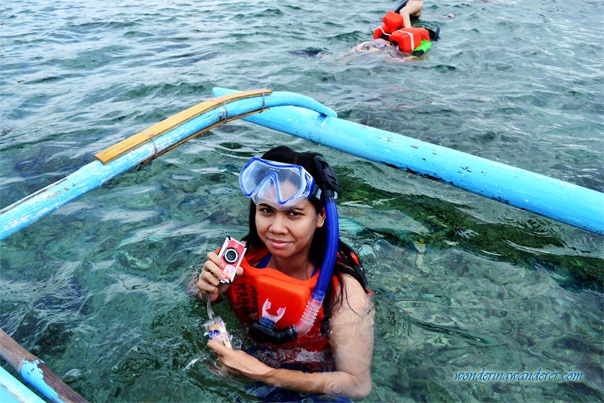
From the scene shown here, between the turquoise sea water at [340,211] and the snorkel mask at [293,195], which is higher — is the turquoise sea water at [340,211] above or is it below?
below

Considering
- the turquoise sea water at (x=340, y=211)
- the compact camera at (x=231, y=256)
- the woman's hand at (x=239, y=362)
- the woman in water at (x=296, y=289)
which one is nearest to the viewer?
the woman's hand at (x=239, y=362)

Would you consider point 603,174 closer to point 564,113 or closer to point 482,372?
point 564,113

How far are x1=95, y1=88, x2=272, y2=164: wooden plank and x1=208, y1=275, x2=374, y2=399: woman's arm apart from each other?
1175 mm

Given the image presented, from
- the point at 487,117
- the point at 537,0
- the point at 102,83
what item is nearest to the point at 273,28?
the point at 102,83

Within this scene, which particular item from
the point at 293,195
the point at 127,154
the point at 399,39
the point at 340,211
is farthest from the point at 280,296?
the point at 399,39

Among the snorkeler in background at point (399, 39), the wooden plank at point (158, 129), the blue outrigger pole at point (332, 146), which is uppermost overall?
the wooden plank at point (158, 129)

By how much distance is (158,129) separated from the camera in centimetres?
309

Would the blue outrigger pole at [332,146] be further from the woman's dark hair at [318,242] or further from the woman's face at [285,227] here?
the woman's face at [285,227]

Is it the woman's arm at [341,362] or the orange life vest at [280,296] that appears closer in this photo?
the woman's arm at [341,362]

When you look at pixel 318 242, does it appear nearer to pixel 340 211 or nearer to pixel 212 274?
pixel 212 274

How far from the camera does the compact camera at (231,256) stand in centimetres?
274

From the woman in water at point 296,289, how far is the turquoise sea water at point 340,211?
11.7 inches

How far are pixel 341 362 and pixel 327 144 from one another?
258 centimetres

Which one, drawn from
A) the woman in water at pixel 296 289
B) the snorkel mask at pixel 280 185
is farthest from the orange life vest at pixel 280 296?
the snorkel mask at pixel 280 185
